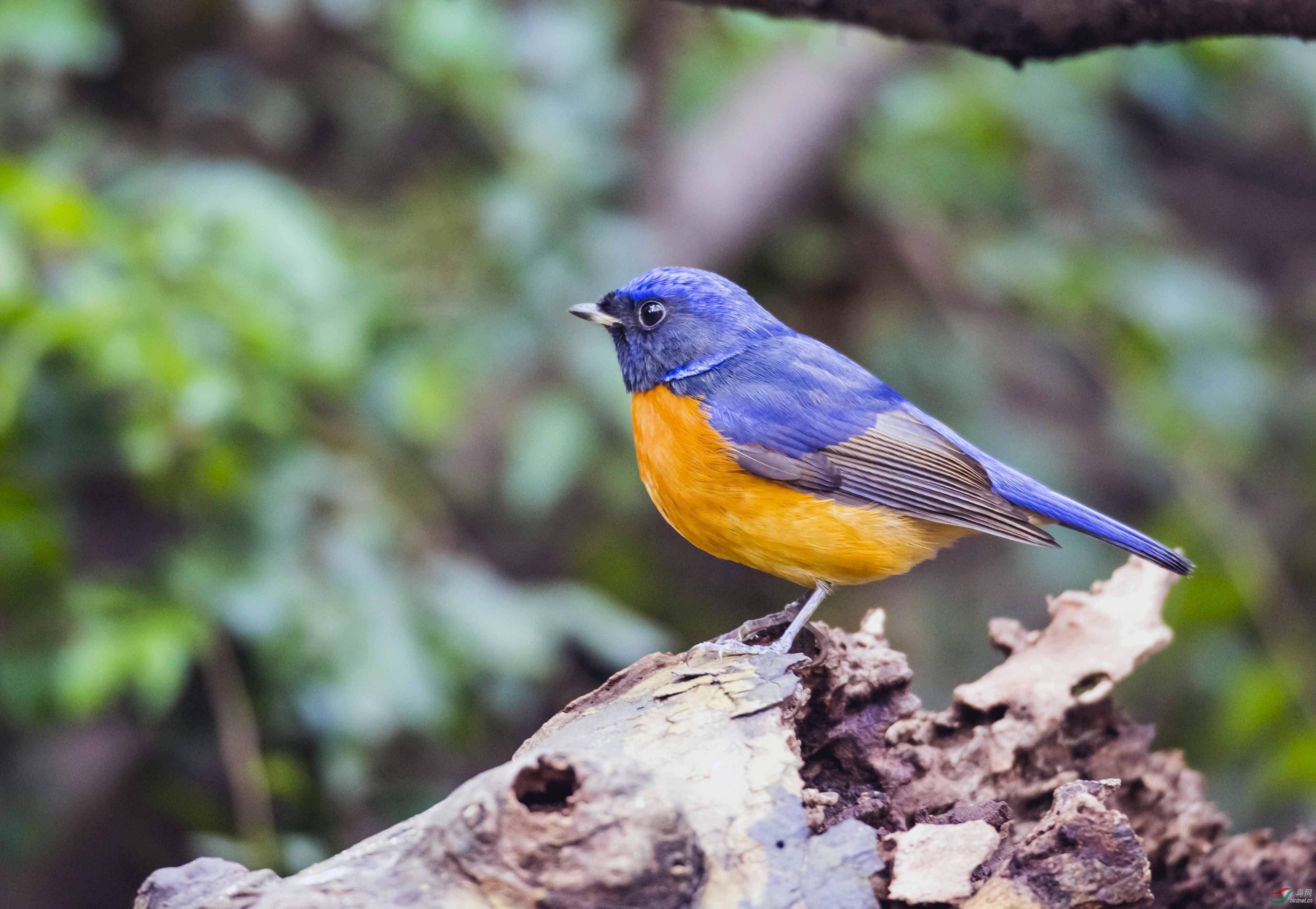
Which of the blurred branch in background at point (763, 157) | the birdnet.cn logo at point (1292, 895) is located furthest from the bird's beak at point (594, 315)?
the birdnet.cn logo at point (1292, 895)

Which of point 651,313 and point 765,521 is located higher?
point 651,313

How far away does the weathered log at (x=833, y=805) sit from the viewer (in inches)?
89.2

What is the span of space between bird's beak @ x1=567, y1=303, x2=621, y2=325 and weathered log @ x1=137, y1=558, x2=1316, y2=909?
1144mm

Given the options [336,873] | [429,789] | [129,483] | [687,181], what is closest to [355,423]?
[129,483]

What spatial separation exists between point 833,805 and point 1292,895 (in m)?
1.41

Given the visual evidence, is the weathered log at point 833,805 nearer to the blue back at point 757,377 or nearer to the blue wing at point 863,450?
the blue wing at point 863,450

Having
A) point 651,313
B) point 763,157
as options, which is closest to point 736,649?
point 651,313

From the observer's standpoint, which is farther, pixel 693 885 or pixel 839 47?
pixel 839 47

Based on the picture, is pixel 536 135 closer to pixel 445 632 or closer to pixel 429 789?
pixel 445 632

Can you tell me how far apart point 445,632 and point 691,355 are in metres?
1.38

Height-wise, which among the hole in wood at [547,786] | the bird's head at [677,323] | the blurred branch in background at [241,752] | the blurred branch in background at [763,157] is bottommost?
the hole in wood at [547,786]

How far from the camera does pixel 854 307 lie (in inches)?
275

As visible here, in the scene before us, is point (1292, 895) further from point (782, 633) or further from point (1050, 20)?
point (1050, 20)

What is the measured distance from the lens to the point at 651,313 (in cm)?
402
